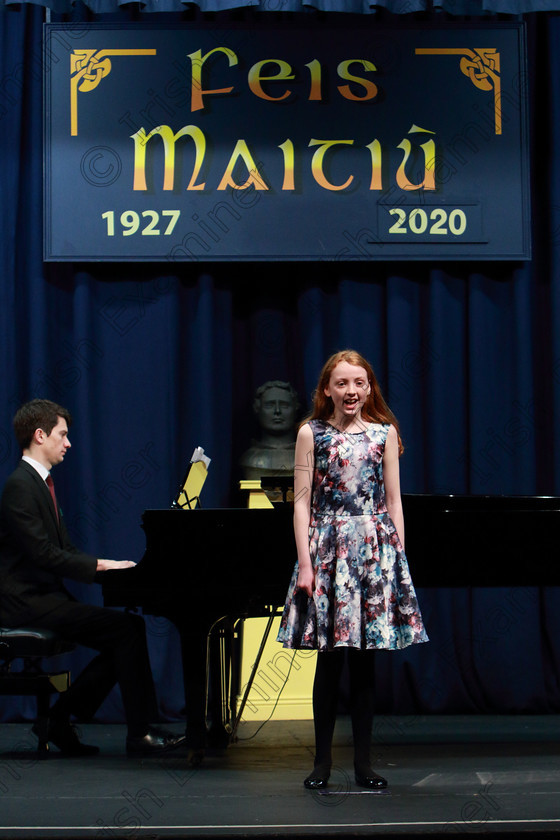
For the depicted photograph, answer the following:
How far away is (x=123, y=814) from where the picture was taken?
2730 mm

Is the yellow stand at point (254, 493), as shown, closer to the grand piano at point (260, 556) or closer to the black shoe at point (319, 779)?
the grand piano at point (260, 556)

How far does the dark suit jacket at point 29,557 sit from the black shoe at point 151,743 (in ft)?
1.86

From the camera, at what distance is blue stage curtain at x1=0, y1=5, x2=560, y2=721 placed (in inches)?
192

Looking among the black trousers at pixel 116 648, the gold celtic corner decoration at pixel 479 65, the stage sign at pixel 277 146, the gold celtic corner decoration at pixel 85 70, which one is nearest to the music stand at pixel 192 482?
the black trousers at pixel 116 648

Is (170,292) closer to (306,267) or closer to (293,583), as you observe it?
(306,267)

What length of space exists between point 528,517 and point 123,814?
5.49 feet

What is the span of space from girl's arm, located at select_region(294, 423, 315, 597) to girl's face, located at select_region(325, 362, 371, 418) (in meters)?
0.12

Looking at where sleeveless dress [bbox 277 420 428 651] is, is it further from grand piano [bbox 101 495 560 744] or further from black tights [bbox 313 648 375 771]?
grand piano [bbox 101 495 560 744]

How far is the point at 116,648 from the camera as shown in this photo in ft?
12.2

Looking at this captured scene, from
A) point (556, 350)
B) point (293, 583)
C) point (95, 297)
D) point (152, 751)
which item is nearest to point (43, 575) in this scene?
point (152, 751)

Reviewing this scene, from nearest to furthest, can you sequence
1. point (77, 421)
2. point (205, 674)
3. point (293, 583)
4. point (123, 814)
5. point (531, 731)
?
1. point (123, 814)
2. point (293, 583)
3. point (205, 674)
4. point (531, 731)
5. point (77, 421)

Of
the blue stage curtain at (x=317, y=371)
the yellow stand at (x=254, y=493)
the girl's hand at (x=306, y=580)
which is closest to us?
the girl's hand at (x=306, y=580)

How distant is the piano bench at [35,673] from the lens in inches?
145
